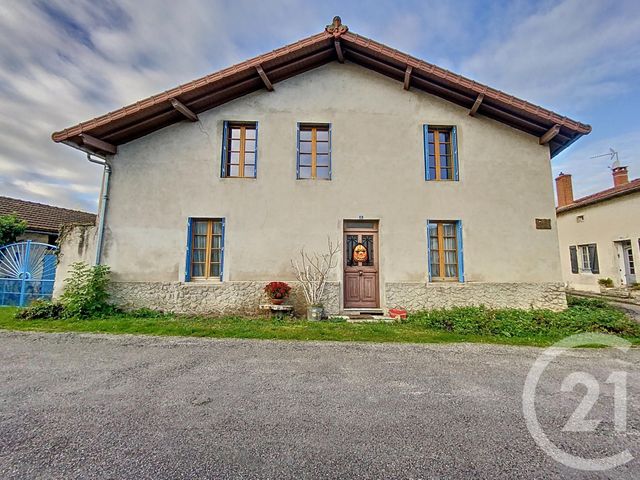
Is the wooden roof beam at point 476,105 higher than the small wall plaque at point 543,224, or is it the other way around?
the wooden roof beam at point 476,105

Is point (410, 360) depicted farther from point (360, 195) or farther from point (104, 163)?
point (104, 163)

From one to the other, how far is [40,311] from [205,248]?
386cm


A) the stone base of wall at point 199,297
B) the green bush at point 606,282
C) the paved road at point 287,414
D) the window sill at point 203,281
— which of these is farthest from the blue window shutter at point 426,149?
the green bush at point 606,282

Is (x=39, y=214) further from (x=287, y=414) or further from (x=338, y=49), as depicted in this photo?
(x=287, y=414)

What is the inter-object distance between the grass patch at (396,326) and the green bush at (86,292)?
0.29 m

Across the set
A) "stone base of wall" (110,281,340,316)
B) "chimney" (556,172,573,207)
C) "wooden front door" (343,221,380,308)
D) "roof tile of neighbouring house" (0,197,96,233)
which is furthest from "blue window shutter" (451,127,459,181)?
"roof tile of neighbouring house" (0,197,96,233)

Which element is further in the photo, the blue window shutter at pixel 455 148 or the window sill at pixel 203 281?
the blue window shutter at pixel 455 148

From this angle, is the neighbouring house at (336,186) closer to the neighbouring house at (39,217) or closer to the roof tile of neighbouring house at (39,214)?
the neighbouring house at (39,217)

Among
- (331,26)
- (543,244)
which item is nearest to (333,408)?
(543,244)

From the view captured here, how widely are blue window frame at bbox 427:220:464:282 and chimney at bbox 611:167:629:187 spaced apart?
544 inches

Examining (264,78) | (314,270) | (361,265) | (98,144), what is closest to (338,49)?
(264,78)

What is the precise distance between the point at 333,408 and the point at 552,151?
32.0ft

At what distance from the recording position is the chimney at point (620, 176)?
14953mm

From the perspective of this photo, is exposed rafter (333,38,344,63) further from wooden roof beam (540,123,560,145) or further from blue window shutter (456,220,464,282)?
wooden roof beam (540,123,560,145)
